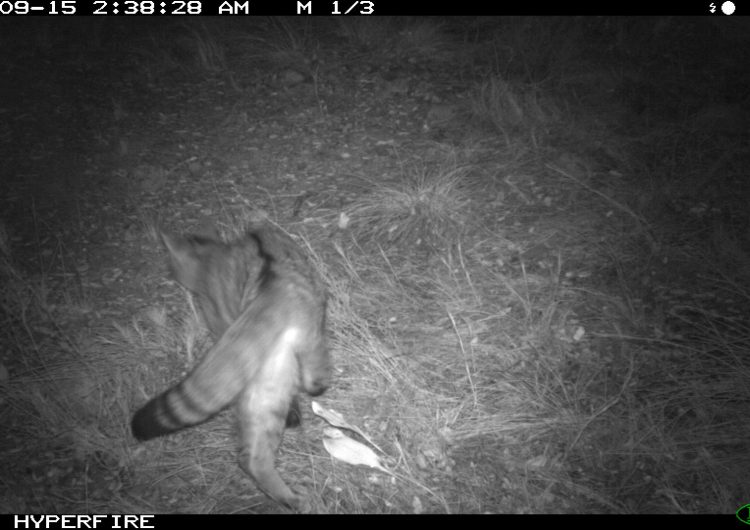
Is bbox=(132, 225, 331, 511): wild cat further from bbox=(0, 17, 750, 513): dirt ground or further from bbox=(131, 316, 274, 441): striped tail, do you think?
bbox=(0, 17, 750, 513): dirt ground

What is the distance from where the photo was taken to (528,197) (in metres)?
3.86

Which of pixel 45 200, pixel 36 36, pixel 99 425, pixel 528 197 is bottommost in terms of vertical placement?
pixel 528 197

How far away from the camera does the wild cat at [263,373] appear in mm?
2168

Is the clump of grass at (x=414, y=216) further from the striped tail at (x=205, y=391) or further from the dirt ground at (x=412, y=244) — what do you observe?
the striped tail at (x=205, y=391)

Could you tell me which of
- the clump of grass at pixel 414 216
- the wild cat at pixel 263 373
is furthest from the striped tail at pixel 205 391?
the clump of grass at pixel 414 216

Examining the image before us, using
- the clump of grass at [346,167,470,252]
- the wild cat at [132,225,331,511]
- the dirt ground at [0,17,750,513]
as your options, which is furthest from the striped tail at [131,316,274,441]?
the clump of grass at [346,167,470,252]

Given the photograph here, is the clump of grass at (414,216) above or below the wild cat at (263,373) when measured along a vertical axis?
below

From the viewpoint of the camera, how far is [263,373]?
7.13 feet

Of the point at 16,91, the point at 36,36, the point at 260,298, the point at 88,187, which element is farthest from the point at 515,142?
the point at 36,36

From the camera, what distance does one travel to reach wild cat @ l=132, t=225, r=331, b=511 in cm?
217

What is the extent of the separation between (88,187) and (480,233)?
8.85 feet

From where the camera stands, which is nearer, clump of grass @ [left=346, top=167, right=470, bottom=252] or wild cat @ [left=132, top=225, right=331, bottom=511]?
wild cat @ [left=132, top=225, right=331, bottom=511]

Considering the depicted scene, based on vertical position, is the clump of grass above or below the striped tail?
below

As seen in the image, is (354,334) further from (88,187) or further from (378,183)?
(88,187)
